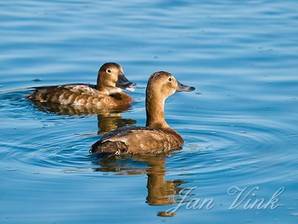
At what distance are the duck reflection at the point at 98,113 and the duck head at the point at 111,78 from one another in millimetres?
709

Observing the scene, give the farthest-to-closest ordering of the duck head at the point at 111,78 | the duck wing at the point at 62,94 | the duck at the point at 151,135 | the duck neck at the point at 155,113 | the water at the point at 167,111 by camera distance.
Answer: the duck head at the point at 111,78
the duck wing at the point at 62,94
the duck neck at the point at 155,113
the duck at the point at 151,135
the water at the point at 167,111

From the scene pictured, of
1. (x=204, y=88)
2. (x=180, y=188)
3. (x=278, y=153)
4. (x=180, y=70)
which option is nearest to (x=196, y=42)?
(x=180, y=70)

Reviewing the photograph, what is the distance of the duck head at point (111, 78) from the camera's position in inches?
601

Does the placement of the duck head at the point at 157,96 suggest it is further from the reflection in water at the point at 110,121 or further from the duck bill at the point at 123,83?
the duck bill at the point at 123,83

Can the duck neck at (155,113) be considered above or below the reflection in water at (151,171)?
above

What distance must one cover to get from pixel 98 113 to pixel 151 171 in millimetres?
3782

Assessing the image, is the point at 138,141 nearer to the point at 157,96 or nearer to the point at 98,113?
the point at 157,96

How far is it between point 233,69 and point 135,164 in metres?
5.24

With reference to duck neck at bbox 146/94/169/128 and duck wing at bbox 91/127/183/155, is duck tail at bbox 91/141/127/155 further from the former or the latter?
duck neck at bbox 146/94/169/128

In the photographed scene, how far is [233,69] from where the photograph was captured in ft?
52.4

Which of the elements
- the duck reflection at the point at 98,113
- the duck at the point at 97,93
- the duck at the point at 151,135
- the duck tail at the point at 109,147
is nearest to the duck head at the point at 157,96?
the duck at the point at 151,135

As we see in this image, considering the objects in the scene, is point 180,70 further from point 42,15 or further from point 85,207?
point 85,207

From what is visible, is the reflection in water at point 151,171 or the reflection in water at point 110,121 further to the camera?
the reflection in water at point 110,121

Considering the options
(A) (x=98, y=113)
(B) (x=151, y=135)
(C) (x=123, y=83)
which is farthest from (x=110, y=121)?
(B) (x=151, y=135)
